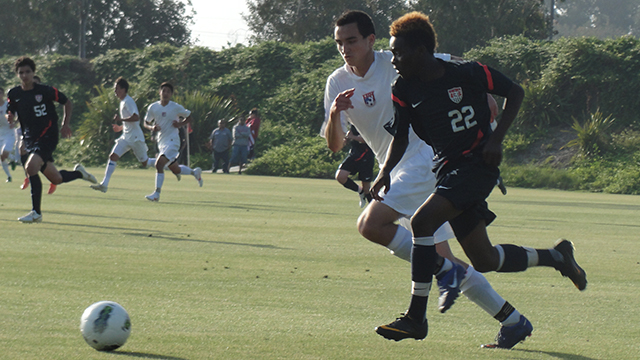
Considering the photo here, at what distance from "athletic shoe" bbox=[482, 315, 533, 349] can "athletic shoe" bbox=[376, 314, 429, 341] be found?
529 millimetres

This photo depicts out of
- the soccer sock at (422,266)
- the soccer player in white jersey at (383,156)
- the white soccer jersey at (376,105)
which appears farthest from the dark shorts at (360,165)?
the soccer sock at (422,266)

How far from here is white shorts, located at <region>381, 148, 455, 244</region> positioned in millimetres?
5484

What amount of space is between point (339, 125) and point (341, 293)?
1399mm

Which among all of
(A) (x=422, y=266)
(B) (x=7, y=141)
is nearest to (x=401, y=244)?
(A) (x=422, y=266)

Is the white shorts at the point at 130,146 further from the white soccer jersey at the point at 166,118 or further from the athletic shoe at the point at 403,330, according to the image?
the athletic shoe at the point at 403,330

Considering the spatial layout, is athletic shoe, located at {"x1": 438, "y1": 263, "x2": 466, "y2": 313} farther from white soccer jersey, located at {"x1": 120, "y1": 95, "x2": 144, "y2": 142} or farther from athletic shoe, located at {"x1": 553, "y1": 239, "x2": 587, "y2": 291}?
white soccer jersey, located at {"x1": 120, "y1": 95, "x2": 144, "y2": 142}

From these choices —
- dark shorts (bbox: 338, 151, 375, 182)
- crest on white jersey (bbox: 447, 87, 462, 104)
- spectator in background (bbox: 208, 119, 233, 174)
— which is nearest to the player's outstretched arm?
crest on white jersey (bbox: 447, 87, 462, 104)

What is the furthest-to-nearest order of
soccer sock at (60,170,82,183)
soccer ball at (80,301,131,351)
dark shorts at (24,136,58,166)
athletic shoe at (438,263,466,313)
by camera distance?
1. soccer sock at (60,170,82,183)
2. dark shorts at (24,136,58,166)
3. athletic shoe at (438,263,466,313)
4. soccer ball at (80,301,131,351)

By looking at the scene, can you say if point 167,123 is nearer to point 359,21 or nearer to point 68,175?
point 68,175

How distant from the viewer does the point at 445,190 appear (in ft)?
15.1

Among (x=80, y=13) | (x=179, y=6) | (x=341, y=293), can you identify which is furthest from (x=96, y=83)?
(x=341, y=293)

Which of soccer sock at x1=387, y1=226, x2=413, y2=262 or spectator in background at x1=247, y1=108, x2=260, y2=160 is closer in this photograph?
soccer sock at x1=387, y1=226, x2=413, y2=262

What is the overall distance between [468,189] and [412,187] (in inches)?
40.4

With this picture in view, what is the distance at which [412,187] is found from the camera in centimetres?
556
